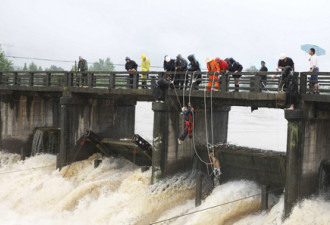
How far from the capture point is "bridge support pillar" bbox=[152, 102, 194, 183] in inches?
718

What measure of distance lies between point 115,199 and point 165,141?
3.65 metres

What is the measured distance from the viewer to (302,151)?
48.0 ft

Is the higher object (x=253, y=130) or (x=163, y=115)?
(x=163, y=115)

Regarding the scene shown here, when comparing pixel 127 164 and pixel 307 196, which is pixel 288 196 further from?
pixel 127 164

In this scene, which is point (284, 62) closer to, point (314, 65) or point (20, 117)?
point (314, 65)

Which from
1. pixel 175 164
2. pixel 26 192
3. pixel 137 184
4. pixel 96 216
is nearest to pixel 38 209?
pixel 26 192

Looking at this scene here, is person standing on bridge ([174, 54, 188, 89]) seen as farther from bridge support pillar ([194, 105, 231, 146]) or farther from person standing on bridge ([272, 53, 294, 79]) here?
person standing on bridge ([272, 53, 294, 79])

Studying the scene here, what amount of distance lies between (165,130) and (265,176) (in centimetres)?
471

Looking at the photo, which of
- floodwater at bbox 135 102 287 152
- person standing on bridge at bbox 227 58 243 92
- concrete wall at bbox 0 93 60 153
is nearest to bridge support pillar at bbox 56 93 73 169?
concrete wall at bbox 0 93 60 153

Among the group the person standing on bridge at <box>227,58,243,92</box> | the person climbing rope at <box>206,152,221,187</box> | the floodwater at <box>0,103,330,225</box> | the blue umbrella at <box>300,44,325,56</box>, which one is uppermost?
the blue umbrella at <box>300,44,325,56</box>

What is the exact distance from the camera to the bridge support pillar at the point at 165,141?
718 inches

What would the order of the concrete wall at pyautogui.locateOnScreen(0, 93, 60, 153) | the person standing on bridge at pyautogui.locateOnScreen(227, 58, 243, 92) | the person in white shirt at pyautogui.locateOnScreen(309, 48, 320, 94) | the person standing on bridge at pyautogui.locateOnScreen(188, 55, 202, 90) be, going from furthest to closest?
the concrete wall at pyautogui.locateOnScreen(0, 93, 60, 153) → the person standing on bridge at pyautogui.locateOnScreen(188, 55, 202, 90) → the person standing on bridge at pyautogui.locateOnScreen(227, 58, 243, 92) → the person in white shirt at pyautogui.locateOnScreen(309, 48, 320, 94)

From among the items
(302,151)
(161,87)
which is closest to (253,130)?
(161,87)

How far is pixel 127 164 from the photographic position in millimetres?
23031
